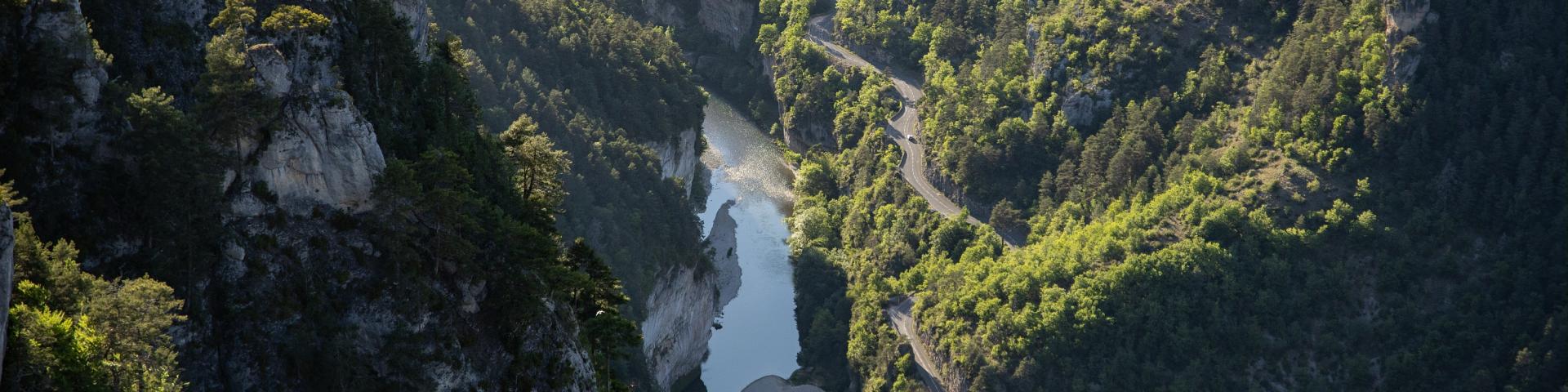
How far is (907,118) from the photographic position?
13538 cm

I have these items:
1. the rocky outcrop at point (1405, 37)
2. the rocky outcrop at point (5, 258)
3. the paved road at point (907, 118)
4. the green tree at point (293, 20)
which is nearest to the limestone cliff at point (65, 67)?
the green tree at point (293, 20)

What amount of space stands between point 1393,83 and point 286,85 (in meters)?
79.4

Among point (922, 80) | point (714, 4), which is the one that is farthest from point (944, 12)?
point (714, 4)

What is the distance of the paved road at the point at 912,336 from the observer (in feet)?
329

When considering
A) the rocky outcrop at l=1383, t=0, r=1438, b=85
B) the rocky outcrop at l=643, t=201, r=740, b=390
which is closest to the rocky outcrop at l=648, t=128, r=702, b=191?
the rocky outcrop at l=643, t=201, r=740, b=390

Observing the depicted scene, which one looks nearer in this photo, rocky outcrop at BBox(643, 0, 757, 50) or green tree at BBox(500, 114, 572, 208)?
green tree at BBox(500, 114, 572, 208)

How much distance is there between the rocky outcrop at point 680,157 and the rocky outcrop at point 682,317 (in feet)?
27.9

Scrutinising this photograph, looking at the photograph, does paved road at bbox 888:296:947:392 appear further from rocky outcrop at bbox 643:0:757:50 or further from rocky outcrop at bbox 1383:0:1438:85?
rocky outcrop at bbox 643:0:757:50

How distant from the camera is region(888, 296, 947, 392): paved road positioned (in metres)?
100

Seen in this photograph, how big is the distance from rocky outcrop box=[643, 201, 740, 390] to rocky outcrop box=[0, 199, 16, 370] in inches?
2150

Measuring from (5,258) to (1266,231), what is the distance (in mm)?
80375

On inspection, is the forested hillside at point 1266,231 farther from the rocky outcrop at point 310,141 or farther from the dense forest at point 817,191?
the rocky outcrop at point 310,141

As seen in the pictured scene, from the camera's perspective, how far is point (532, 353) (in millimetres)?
45469

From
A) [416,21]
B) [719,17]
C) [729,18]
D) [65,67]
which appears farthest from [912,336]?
[719,17]
